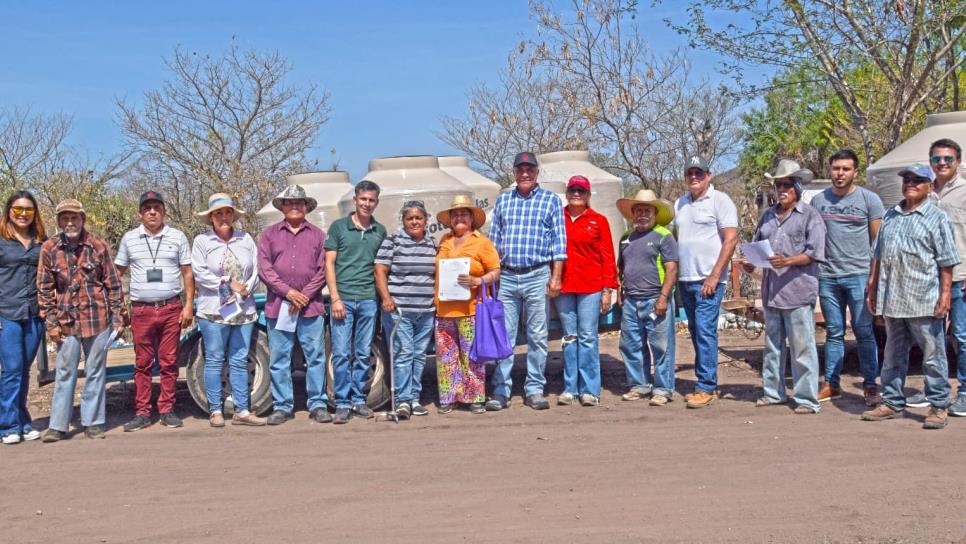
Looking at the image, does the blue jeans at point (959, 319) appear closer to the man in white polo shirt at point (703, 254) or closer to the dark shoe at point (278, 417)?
the man in white polo shirt at point (703, 254)

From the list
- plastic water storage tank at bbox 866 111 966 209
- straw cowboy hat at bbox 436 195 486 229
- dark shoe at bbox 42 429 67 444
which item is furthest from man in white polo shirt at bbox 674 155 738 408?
dark shoe at bbox 42 429 67 444

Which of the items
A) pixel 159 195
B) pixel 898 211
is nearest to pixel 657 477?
pixel 898 211

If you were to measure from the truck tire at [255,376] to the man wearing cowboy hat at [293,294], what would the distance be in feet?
0.50

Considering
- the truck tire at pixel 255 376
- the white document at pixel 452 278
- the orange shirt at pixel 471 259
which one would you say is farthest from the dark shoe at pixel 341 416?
the white document at pixel 452 278

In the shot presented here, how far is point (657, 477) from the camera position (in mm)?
5715

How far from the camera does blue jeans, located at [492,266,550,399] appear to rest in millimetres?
7680

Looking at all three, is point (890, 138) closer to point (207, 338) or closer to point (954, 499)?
point (954, 499)

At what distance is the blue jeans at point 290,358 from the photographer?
24.7 feet

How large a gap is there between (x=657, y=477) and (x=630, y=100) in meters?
12.1

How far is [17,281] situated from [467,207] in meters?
3.36

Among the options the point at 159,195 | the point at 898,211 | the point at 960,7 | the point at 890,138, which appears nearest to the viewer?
the point at 898,211

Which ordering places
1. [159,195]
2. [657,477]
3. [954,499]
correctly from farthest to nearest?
[159,195] < [657,477] < [954,499]

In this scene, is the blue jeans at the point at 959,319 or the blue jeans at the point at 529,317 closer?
the blue jeans at the point at 959,319

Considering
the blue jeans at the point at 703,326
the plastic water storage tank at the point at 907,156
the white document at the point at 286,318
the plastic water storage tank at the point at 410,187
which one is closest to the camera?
the white document at the point at 286,318
